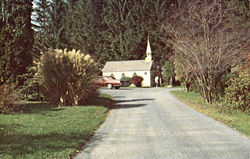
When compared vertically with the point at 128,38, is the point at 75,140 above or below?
below

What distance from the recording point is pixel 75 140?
269 inches

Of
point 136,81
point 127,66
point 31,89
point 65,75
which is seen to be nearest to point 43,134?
point 65,75

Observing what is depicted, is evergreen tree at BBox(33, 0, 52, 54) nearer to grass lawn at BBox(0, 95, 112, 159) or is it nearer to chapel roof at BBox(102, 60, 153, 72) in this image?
chapel roof at BBox(102, 60, 153, 72)

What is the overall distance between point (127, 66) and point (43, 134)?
42.9 metres

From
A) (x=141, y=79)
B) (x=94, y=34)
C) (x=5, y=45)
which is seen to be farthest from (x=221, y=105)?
(x=94, y=34)

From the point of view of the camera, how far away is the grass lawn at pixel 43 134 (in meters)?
5.73

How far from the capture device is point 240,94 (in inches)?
473

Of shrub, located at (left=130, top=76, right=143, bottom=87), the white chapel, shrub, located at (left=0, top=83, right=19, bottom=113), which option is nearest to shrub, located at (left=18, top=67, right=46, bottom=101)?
shrub, located at (left=0, top=83, right=19, bottom=113)

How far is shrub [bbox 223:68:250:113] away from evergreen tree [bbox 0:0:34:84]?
1060 centimetres

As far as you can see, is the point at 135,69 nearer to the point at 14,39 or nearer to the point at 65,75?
the point at 65,75

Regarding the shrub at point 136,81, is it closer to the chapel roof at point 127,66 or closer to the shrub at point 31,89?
the chapel roof at point 127,66

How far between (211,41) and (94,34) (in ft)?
141

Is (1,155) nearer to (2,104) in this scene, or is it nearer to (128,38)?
(2,104)

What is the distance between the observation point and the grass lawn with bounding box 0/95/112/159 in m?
5.73
